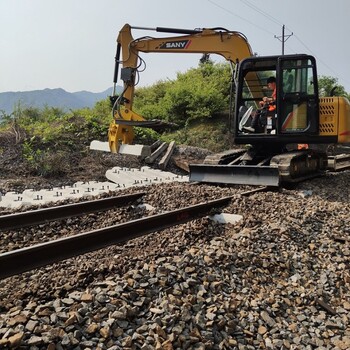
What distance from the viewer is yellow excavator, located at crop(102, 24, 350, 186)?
29.7 feet

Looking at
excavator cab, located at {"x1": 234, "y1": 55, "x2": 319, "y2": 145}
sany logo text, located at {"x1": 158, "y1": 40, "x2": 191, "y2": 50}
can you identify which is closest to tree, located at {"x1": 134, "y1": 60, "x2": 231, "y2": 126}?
sany logo text, located at {"x1": 158, "y1": 40, "x2": 191, "y2": 50}

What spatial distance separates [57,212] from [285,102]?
5863 mm

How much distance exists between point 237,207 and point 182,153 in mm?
7258

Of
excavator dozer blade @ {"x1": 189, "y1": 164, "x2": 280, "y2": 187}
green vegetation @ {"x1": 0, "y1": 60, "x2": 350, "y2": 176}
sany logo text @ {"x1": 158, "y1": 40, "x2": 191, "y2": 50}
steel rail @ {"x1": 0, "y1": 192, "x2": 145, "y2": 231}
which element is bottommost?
steel rail @ {"x1": 0, "y1": 192, "x2": 145, "y2": 231}

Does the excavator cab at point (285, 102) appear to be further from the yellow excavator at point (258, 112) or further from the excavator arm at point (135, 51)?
the excavator arm at point (135, 51)

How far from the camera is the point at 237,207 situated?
21.2 feet

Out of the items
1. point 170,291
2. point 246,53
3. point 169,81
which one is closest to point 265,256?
point 170,291

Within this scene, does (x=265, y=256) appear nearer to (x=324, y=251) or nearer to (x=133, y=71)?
(x=324, y=251)

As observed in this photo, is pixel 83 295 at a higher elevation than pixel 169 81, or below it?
below

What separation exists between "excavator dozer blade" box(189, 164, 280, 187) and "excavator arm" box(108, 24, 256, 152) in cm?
249

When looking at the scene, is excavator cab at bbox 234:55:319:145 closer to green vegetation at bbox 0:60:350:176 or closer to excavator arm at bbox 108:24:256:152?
excavator arm at bbox 108:24:256:152

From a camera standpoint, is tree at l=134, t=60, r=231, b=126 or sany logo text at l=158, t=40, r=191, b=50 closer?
sany logo text at l=158, t=40, r=191, b=50

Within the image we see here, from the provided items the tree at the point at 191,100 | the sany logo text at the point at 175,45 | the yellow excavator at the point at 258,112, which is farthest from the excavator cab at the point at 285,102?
the tree at the point at 191,100

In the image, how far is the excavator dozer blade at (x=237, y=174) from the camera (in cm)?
849
